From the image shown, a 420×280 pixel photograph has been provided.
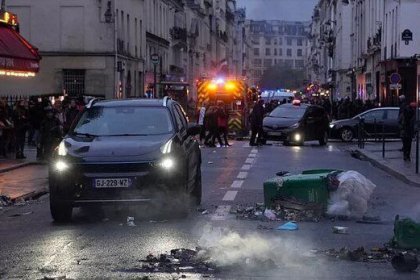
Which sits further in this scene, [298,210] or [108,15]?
[108,15]

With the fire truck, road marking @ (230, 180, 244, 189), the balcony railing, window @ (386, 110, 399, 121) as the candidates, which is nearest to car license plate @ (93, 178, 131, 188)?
road marking @ (230, 180, 244, 189)

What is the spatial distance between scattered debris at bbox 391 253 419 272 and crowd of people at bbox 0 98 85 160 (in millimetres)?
13679

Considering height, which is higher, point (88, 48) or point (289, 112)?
point (88, 48)

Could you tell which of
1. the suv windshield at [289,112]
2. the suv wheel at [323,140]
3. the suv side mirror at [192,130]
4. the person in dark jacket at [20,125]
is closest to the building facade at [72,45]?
the suv windshield at [289,112]

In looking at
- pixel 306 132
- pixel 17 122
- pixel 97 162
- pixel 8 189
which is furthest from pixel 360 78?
pixel 97 162

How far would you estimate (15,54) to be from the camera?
23.7 m

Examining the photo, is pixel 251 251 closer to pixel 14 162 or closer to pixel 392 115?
pixel 14 162

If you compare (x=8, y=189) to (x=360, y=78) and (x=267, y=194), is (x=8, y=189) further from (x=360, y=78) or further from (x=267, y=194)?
(x=360, y=78)

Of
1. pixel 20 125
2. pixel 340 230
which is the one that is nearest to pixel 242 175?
pixel 20 125

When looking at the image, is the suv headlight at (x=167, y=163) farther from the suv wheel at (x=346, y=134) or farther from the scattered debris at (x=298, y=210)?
the suv wheel at (x=346, y=134)

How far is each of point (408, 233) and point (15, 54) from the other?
646 inches

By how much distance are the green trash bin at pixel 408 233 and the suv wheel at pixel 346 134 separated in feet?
90.8

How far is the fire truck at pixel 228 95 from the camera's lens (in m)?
40.9

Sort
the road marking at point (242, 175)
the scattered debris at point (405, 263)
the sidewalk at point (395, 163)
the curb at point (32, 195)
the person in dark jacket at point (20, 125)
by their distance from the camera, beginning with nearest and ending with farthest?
the scattered debris at point (405, 263) → the curb at point (32, 195) → the sidewalk at point (395, 163) → the road marking at point (242, 175) → the person in dark jacket at point (20, 125)
